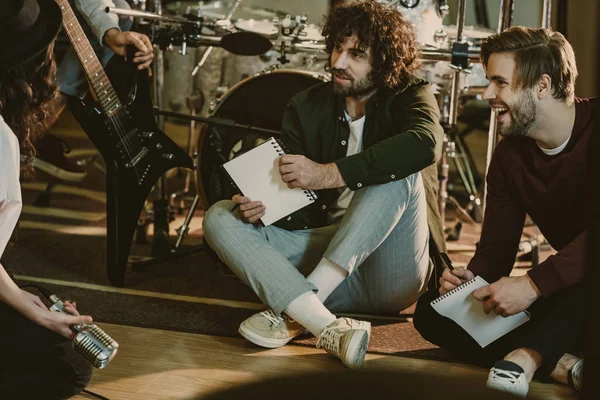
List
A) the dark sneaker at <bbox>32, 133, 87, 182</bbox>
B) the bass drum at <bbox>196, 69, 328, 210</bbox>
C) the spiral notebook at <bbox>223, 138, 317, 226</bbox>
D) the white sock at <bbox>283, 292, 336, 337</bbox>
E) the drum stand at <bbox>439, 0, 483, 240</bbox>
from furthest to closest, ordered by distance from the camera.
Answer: the dark sneaker at <bbox>32, 133, 87, 182</bbox> → the bass drum at <bbox>196, 69, 328, 210</bbox> → the drum stand at <bbox>439, 0, 483, 240</bbox> → the spiral notebook at <bbox>223, 138, 317, 226</bbox> → the white sock at <bbox>283, 292, 336, 337</bbox>

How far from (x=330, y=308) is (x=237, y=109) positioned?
3.32 ft

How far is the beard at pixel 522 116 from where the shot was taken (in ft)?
6.84

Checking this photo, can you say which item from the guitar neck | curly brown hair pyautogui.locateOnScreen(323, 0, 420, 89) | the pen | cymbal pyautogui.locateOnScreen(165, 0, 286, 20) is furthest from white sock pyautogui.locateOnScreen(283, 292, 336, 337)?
cymbal pyautogui.locateOnScreen(165, 0, 286, 20)

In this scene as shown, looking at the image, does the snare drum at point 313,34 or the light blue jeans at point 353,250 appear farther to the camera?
the snare drum at point 313,34

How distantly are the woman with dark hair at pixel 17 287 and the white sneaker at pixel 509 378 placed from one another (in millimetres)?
949

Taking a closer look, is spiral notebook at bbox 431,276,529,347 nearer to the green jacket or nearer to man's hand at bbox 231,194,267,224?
the green jacket

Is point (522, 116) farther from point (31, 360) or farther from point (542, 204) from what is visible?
point (31, 360)

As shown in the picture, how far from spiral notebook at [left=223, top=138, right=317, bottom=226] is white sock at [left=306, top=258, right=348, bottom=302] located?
18 centimetres

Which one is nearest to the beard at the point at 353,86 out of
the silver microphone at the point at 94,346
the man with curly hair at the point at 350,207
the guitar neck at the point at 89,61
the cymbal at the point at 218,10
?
the man with curly hair at the point at 350,207

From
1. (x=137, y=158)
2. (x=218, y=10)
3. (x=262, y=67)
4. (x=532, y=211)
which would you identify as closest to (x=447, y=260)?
(x=532, y=211)

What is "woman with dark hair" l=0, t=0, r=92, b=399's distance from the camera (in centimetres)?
166

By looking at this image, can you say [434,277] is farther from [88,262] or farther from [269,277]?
[88,262]

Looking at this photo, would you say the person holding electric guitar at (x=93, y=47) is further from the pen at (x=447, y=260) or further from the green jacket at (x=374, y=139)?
the pen at (x=447, y=260)

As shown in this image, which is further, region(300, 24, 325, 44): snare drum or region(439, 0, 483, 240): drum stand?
region(300, 24, 325, 44): snare drum
